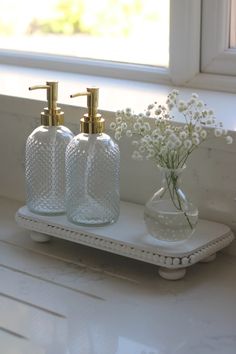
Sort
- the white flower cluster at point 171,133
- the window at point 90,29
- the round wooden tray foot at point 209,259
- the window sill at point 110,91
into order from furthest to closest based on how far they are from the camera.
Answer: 1. the window at point 90,29
2. the window sill at point 110,91
3. the round wooden tray foot at point 209,259
4. the white flower cluster at point 171,133

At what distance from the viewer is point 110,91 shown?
164 cm

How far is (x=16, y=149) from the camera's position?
1637mm

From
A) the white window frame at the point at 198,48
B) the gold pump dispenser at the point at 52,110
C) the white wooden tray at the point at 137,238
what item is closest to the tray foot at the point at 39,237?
the white wooden tray at the point at 137,238

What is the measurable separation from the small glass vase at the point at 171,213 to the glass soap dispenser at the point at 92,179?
0.10 metres

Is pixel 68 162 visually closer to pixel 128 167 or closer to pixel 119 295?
pixel 128 167

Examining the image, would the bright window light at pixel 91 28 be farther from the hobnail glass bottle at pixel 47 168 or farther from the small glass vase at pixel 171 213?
the small glass vase at pixel 171 213

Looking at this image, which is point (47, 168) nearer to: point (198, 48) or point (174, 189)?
point (174, 189)

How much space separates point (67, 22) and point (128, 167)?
53cm

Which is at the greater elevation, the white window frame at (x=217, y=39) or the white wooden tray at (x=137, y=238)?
the white window frame at (x=217, y=39)

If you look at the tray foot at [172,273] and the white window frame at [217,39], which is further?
the white window frame at [217,39]

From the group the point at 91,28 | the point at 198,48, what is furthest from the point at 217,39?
the point at 91,28

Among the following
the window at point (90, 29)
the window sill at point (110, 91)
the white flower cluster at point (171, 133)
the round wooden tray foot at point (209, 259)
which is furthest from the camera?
the window at point (90, 29)

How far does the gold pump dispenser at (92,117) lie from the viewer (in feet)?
4.28

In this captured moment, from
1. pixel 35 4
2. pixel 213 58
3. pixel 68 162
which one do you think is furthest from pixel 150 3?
pixel 68 162
